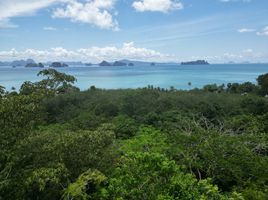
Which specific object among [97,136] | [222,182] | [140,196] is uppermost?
[97,136]

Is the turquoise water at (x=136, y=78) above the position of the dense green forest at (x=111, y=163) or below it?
below

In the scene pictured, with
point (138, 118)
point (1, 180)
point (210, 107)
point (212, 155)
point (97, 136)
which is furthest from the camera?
point (210, 107)

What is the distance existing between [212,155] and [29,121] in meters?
4.93

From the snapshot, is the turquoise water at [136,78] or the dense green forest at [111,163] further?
the turquoise water at [136,78]

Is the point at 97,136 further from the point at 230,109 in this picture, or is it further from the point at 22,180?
the point at 230,109

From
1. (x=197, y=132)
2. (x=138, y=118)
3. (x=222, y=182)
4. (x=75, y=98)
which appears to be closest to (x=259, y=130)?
(x=197, y=132)

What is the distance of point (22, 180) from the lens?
21.1ft

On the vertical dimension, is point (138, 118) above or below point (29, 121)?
below

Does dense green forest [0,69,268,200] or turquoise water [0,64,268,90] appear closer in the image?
dense green forest [0,69,268,200]

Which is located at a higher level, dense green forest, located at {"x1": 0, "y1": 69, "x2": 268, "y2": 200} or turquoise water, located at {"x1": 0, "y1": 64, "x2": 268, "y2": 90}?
dense green forest, located at {"x1": 0, "y1": 69, "x2": 268, "y2": 200}

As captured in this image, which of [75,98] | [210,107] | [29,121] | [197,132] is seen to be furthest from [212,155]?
[75,98]

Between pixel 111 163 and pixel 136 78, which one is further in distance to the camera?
pixel 136 78

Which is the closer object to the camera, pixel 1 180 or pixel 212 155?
pixel 1 180

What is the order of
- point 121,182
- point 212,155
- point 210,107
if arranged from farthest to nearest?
point 210,107 → point 212,155 → point 121,182
